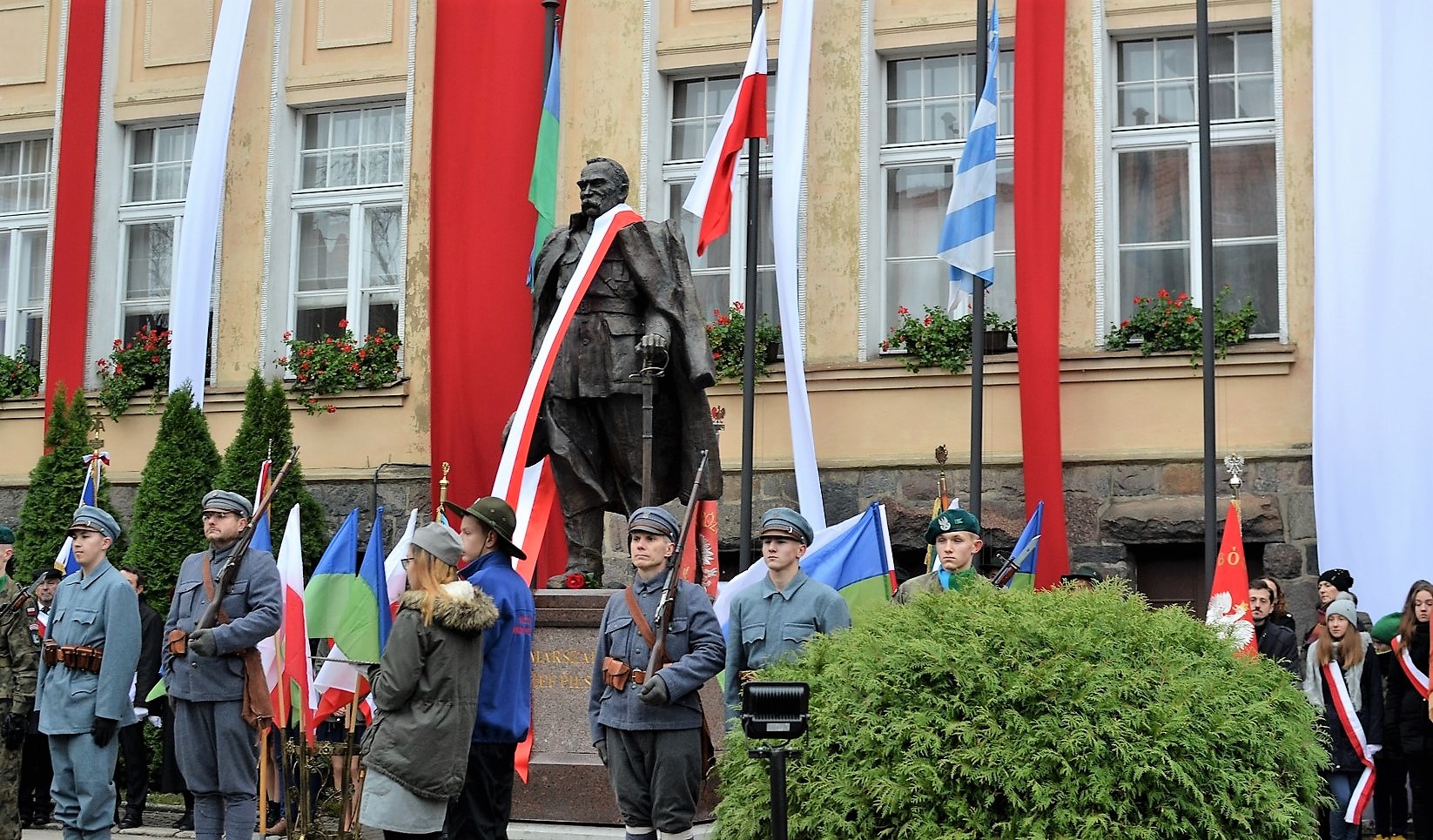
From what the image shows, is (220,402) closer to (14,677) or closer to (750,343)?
(750,343)

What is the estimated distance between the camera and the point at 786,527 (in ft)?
24.6

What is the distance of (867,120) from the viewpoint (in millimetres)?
15070

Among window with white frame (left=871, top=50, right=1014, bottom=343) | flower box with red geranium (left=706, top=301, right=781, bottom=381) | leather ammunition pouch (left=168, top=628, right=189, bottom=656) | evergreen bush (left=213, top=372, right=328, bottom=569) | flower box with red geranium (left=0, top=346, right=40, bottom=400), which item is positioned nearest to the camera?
leather ammunition pouch (left=168, top=628, right=189, bottom=656)

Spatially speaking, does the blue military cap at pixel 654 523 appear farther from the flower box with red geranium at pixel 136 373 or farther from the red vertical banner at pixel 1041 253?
the flower box with red geranium at pixel 136 373

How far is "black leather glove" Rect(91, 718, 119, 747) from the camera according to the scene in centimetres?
844

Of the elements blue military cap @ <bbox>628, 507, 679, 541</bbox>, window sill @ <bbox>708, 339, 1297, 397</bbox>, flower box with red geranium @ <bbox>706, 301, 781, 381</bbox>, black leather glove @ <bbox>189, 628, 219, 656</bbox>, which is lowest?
black leather glove @ <bbox>189, 628, 219, 656</bbox>

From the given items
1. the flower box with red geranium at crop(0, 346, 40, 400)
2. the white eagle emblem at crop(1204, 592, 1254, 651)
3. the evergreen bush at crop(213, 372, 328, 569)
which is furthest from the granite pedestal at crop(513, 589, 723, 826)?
the flower box with red geranium at crop(0, 346, 40, 400)

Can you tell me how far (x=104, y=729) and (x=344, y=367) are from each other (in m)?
8.04

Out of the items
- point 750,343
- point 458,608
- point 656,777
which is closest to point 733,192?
point 750,343

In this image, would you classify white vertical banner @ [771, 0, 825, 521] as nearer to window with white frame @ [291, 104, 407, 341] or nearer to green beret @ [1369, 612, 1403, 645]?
green beret @ [1369, 612, 1403, 645]

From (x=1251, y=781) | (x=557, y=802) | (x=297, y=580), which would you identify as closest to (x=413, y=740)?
(x=557, y=802)

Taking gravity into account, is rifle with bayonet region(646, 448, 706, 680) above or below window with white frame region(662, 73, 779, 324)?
below

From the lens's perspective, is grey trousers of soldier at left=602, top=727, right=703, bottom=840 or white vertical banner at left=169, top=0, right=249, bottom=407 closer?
grey trousers of soldier at left=602, top=727, right=703, bottom=840

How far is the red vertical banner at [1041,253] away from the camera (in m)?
13.7
